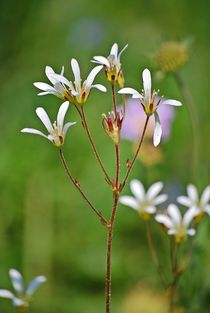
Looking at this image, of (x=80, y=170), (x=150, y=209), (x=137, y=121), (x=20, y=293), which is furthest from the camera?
(x=80, y=170)

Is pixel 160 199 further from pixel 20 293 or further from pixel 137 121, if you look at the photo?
pixel 137 121

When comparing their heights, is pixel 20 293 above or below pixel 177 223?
below

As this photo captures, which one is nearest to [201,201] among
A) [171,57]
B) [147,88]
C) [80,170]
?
[147,88]

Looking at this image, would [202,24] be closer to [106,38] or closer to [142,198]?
[106,38]

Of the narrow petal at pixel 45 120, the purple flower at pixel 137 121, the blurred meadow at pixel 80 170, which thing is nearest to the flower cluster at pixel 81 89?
the narrow petal at pixel 45 120

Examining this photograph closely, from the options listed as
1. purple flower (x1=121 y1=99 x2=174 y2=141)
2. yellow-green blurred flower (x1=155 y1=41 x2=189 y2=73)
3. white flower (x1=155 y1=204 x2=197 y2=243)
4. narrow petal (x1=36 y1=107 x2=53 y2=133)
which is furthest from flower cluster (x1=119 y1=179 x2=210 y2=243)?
purple flower (x1=121 y1=99 x2=174 y2=141)

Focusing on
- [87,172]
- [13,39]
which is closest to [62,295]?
[87,172]

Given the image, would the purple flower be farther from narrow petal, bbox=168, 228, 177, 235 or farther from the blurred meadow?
narrow petal, bbox=168, 228, 177, 235
